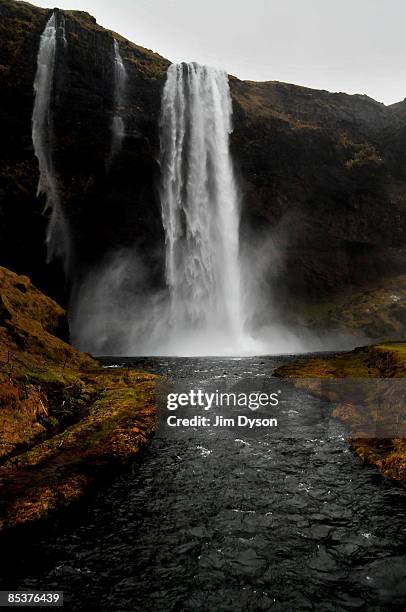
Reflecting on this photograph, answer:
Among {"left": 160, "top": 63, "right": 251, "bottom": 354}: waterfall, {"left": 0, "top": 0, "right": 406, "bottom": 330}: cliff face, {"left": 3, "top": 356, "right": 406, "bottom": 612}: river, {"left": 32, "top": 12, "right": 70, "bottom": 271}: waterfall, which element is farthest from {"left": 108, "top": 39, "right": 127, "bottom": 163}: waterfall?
{"left": 3, "top": 356, "right": 406, "bottom": 612}: river

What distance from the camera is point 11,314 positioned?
2312cm

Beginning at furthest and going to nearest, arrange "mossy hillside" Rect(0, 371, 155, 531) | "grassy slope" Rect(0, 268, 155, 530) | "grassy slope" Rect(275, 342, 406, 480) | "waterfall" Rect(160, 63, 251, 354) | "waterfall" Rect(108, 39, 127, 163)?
"waterfall" Rect(160, 63, 251, 354) < "waterfall" Rect(108, 39, 127, 163) < "grassy slope" Rect(275, 342, 406, 480) < "grassy slope" Rect(0, 268, 155, 530) < "mossy hillside" Rect(0, 371, 155, 531)

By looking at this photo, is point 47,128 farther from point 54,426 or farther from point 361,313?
point 361,313

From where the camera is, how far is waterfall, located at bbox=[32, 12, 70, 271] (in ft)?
151

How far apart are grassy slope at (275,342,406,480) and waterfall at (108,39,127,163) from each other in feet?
119

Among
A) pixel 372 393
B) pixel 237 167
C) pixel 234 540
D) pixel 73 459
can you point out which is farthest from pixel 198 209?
pixel 234 540

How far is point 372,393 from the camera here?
60.2 ft

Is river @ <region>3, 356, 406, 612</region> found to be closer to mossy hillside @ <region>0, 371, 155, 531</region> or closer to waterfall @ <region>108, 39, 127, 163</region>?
mossy hillside @ <region>0, 371, 155, 531</region>

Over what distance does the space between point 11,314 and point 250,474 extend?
60.3 ft

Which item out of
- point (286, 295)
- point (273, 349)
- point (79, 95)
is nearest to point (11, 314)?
point (79, 95)

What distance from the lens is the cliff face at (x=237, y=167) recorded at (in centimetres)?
4594

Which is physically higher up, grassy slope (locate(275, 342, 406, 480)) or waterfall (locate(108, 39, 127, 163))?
waterfall (locate(108, 39, 127, 163))

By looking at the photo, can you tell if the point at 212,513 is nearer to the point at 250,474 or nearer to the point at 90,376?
the point at 250,474

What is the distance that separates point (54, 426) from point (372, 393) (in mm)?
14081
